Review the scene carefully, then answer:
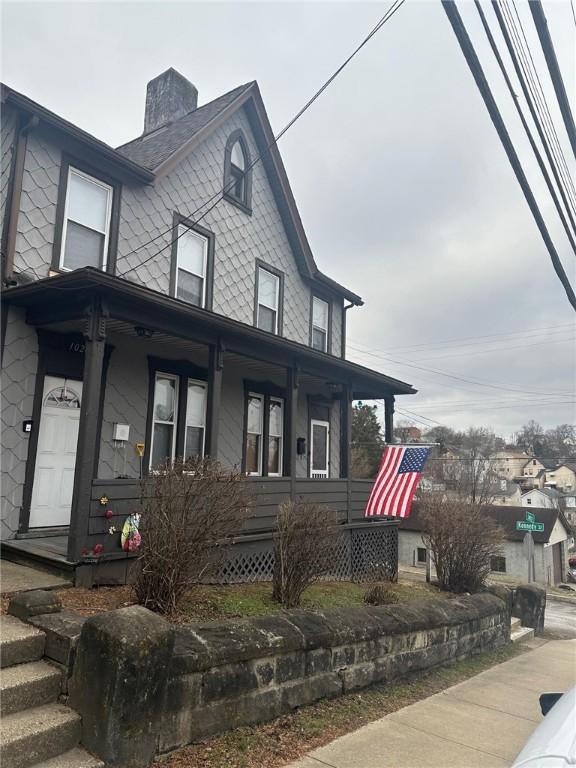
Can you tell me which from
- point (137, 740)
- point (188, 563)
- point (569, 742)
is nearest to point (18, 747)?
point (137, 740)

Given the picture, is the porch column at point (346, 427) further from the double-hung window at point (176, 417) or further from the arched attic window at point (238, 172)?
the arched attic window at point (238, 172)

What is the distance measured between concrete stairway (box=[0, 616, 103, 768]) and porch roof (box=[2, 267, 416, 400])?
151 inches

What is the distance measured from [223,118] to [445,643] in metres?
10.4

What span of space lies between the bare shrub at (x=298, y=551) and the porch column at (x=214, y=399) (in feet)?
5.38

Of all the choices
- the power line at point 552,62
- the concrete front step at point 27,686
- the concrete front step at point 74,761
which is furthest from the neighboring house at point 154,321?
the power line at point 552,62

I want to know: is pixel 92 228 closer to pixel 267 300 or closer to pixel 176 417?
pixel 176 417

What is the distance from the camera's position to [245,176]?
12109 millimetres

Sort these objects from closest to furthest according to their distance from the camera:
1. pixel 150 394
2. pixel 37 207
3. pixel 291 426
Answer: pixel 37 207 → pixel 150 394 → pixel 291 426

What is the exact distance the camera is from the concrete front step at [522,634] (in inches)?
334

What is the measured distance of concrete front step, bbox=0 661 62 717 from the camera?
3.30m

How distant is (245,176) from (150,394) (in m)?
5.75

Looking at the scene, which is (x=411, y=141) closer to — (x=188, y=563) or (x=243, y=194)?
(x=188, y=563)

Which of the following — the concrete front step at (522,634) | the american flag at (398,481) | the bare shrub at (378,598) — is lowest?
the concrete front step at (522,634)

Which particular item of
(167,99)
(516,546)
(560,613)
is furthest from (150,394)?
(516,546)
